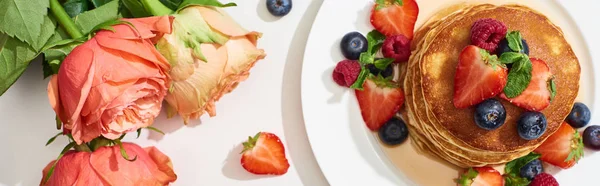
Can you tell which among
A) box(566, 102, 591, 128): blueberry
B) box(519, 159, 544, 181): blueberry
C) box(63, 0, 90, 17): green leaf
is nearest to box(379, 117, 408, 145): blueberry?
box(519, 159, 544, 181): blueberry

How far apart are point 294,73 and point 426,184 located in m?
0.49

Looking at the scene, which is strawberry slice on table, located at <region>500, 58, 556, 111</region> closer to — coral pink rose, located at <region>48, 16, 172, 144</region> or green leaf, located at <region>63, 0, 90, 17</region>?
coral pink rose, located at <region>48, 16, 172, 144</region>

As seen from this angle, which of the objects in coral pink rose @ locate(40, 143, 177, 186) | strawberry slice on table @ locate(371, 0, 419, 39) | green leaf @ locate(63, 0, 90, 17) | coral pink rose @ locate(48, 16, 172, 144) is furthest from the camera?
strawberry slice on table @ locate(371, 0, 419, 39)

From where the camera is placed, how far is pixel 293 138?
1.88 m

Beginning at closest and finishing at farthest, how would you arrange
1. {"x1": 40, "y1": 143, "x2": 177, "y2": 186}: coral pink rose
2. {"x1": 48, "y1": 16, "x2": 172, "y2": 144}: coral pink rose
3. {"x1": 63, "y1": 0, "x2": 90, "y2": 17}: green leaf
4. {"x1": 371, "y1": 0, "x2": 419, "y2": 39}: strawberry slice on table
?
{"x1": 48, "y1": 16, "x2": 172, "y2": 144}: coral pink rose → {"x1": 40, "y1": 143, "x2": 177, "y2": 186}: coral pink rose → {"x1": 63, "y1": 0, "x2": 90, "y2": 17}: green leaf → {"x1": 371, "y1": 0, "x2": 419, "y2": 39}: strawberry slice on table

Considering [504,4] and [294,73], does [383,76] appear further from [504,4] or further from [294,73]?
[504,4]

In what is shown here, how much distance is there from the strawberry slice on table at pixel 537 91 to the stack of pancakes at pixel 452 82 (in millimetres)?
47

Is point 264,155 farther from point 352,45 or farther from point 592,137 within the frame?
point 592,137

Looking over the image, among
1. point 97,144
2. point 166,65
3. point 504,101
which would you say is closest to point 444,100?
point 504,101

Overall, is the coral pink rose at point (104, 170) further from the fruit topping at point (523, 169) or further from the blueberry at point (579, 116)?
the blueberry at point (579, 116)

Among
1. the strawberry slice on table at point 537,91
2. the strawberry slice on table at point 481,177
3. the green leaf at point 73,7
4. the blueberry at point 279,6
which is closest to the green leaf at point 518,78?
the strawberry slice on table at point 537,91

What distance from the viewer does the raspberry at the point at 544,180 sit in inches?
71.1

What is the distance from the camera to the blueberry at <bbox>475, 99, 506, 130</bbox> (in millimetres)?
1594

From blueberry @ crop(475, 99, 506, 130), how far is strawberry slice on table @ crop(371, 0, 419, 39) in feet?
1.09
